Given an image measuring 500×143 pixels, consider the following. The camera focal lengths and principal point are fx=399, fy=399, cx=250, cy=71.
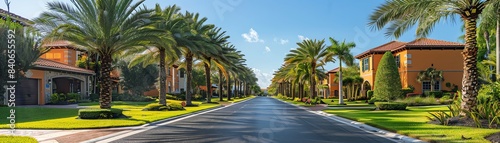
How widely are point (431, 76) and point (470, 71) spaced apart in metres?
28.0

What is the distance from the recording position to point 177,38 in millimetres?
30469

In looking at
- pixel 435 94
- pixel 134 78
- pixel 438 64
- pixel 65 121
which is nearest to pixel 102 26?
pixel 65 121

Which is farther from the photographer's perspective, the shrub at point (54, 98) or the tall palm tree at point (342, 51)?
the tall palm tree at point (342, 51)

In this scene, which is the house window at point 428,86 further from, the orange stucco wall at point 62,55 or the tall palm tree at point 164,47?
the orange stucco wall at point 62,55

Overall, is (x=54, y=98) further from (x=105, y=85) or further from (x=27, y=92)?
(x=105, y=85)

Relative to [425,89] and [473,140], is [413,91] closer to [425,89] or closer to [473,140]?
[425,89]

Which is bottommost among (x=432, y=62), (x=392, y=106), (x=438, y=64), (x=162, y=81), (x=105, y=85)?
(x=392, y=106)

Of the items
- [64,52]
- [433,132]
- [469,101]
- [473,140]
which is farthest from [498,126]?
[64,52]

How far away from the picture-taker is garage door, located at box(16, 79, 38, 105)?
32062 millimetres

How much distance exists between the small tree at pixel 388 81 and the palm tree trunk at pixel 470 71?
68.8ft

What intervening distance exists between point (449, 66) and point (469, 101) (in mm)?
30184

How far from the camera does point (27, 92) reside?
33156 millimetres

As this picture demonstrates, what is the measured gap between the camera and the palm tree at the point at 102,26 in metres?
20.3

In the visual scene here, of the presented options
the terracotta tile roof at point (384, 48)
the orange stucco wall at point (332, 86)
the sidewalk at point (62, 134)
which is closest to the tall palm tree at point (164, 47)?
the sidewalk at point (62, 134)
